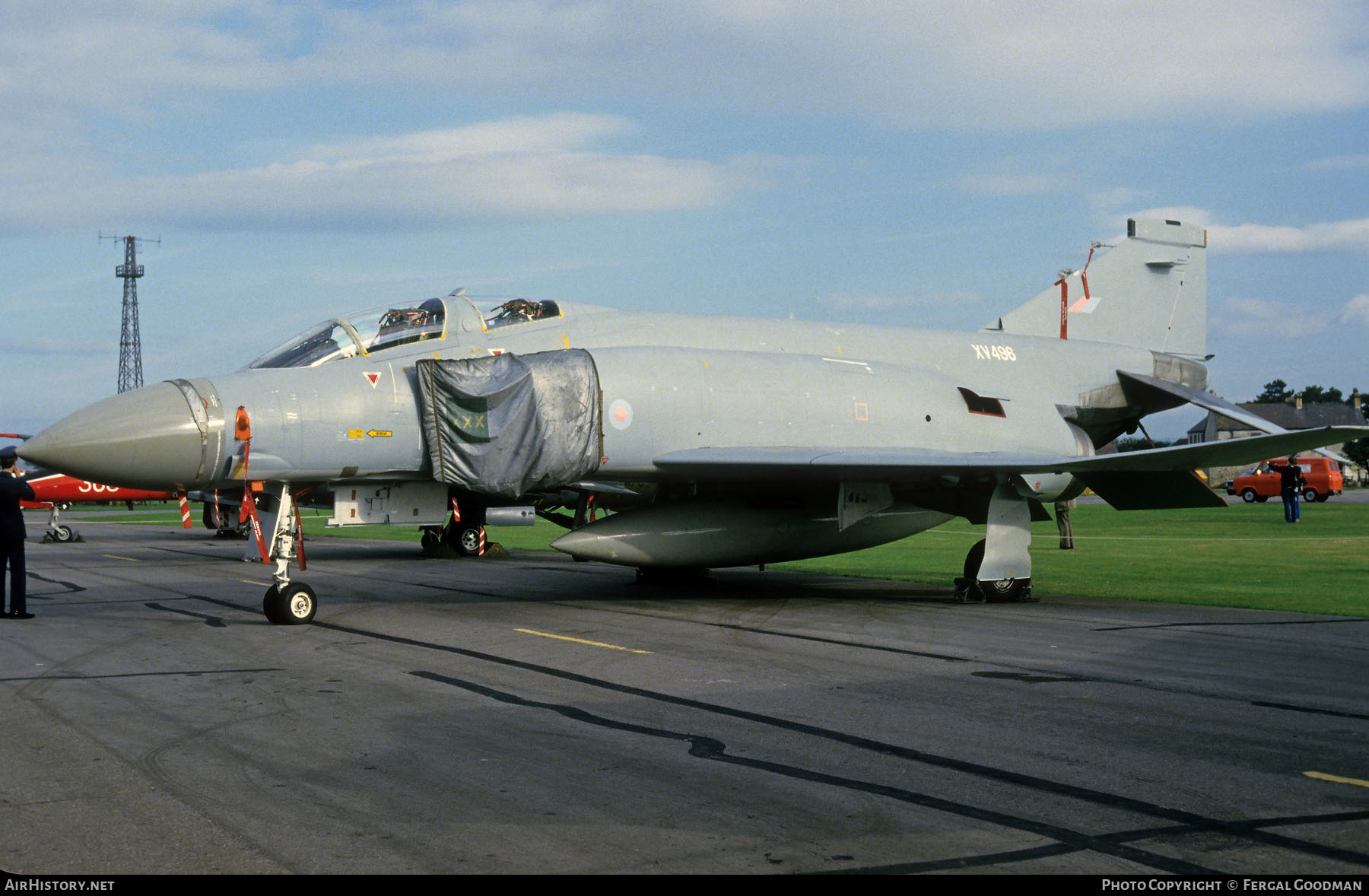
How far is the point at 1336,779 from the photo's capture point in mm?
5602

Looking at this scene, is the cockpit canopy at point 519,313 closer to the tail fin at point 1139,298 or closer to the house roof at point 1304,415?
the tail fin at point 1139,298

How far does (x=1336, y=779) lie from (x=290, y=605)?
31.1 feet

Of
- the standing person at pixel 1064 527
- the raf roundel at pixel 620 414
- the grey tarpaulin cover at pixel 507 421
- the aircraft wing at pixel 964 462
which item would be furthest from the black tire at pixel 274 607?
the standing person at pixel 1064 527

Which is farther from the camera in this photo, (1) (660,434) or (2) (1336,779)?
(1) (660,434)

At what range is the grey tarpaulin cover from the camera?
12.5 metres

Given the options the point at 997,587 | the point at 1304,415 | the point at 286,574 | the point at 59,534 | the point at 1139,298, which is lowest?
the point at 59,534

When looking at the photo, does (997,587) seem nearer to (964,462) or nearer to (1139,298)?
(964,462)

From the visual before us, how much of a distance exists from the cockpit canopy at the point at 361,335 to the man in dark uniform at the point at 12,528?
10.8ft

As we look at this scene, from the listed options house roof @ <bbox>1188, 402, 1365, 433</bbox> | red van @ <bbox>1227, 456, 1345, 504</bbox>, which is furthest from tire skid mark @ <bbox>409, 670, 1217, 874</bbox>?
house roof @ <bbox>1188, 402, 1365, 433</bbox>

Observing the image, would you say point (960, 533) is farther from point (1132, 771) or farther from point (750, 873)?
point (750, 873)

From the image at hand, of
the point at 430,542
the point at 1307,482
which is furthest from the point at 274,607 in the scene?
the point at 1307,482

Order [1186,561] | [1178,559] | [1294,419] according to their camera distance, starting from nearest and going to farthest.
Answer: [1186,561], [1178,559], [1294,419]

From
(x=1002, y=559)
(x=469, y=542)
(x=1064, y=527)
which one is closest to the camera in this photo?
(x=1002, y=559)
